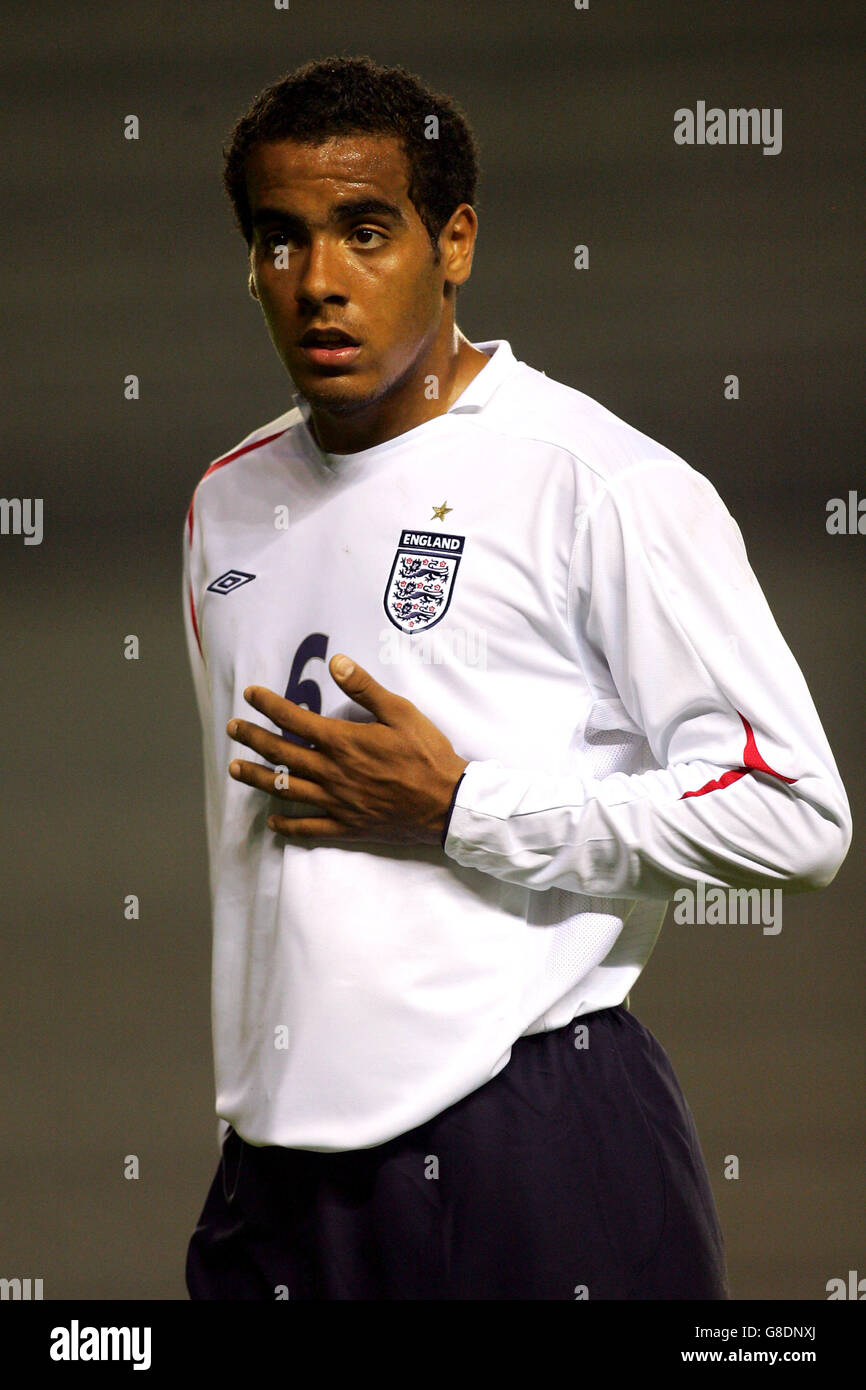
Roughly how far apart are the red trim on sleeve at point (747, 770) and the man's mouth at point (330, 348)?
39 centimetres

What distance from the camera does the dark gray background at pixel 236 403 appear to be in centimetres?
258

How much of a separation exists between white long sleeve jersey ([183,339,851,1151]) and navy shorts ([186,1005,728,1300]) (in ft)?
0.14

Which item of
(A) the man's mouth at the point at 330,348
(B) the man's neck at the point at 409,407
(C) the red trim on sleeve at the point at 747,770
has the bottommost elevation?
(C) the red trim on sleeve at the point at 747,770

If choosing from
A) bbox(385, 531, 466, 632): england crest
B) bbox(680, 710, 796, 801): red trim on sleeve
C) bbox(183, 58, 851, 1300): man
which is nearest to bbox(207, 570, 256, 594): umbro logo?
bbox(183, 58, 851, 1300): man

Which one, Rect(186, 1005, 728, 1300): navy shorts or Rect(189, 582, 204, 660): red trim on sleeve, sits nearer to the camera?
Rect(186, 1005, 728, 1300): navy shorts

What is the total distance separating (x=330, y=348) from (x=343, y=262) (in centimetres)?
6

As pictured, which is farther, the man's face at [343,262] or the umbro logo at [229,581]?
the umbro logo at [229,581]

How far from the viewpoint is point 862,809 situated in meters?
2.87

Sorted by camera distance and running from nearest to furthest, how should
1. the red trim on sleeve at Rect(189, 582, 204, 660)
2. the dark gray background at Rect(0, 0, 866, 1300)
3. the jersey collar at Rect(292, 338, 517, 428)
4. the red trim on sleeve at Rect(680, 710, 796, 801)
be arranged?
1. the red trim on sleeve at Rect(680, 710, 796, 801)
2. the jersey collar at Rect(292, 338, 517, 428)
3. the red trim on sleeve at Rect(189, 582, 204, 660)
4. the dark gray background at Rect(0, 0, 866, 1300)

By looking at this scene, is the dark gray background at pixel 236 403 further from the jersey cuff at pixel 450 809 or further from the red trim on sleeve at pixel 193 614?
the jersey cuff at pixel 450 809

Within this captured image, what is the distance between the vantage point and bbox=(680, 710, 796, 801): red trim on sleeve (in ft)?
3.68

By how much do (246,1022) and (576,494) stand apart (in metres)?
0.47

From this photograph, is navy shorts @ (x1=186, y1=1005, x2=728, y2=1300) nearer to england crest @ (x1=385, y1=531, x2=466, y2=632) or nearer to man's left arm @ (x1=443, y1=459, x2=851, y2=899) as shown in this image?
man's left arm @ (x1=443, y1=459, x2=851, y2=899)

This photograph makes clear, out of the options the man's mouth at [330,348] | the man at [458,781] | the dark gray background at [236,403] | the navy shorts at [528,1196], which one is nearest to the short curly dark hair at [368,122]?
the man at [458,781]
